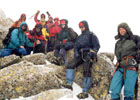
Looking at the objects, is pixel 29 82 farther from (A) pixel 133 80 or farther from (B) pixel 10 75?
(A) pixel 133 80

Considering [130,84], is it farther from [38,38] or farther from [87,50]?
[38,38]

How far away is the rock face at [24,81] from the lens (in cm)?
736

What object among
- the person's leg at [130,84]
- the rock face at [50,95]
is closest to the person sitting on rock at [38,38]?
the rock face at [50,95]

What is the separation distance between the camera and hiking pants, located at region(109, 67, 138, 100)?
23.1 ft

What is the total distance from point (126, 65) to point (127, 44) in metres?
0.88

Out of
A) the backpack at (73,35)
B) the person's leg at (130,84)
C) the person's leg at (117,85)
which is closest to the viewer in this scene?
the person's leg at (130,84)

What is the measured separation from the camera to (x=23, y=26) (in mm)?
11812

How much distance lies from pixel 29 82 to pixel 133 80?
4316mm

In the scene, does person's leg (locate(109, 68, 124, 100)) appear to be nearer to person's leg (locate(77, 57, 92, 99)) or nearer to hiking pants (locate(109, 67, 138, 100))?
hiking pants (locate(109, 67, 138, 100))

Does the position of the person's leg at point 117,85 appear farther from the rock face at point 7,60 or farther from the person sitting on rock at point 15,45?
the person sitting on rock at point 15,45

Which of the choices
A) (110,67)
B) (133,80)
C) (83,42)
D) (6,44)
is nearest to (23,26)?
(6,44)

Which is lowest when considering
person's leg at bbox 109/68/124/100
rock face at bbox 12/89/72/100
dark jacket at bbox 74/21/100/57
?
rock face at bbox 12/89/72/100

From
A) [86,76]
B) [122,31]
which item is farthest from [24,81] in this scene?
[122,31]

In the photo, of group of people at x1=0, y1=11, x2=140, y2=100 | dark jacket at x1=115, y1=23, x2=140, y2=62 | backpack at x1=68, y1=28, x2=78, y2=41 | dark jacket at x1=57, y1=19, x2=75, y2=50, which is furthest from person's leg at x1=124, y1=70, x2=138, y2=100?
dark jacket at x1=57, y1=19, x2=75, y2=50
